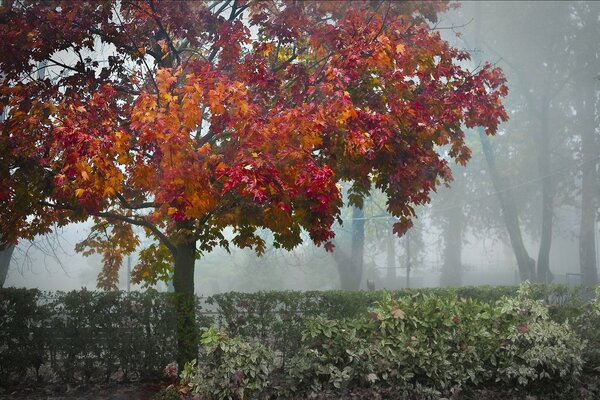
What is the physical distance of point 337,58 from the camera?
8133mm

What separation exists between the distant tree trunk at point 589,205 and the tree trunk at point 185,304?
89.1ft

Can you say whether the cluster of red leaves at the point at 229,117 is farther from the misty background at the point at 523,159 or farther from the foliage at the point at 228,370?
the misty background at the point at 523,159

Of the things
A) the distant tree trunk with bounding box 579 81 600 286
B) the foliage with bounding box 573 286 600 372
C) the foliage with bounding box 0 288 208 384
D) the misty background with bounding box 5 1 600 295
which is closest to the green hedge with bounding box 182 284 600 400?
the foliage with bounding box 573 286 600 372

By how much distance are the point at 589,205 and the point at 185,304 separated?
28359mm

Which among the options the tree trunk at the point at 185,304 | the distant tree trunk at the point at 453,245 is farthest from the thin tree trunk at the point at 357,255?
the tree trunk at the point at 185,304

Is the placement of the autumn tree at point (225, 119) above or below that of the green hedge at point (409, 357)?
above

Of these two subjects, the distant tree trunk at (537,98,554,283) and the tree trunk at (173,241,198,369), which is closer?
the tree trunk at (173,241,198,369)

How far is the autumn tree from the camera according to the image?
6.82 m

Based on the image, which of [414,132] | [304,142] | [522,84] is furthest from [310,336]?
[522,84]

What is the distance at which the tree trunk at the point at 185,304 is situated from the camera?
31.2 ft

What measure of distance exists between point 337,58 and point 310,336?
3641 mm

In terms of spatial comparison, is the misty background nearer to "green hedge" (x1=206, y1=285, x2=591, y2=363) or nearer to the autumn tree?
"green hedge" (x1=206, y1=285, x2=591, y2=363)

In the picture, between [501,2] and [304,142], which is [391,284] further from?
[304,142]

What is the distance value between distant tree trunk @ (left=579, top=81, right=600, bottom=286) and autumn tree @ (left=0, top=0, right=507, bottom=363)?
25601 mm
